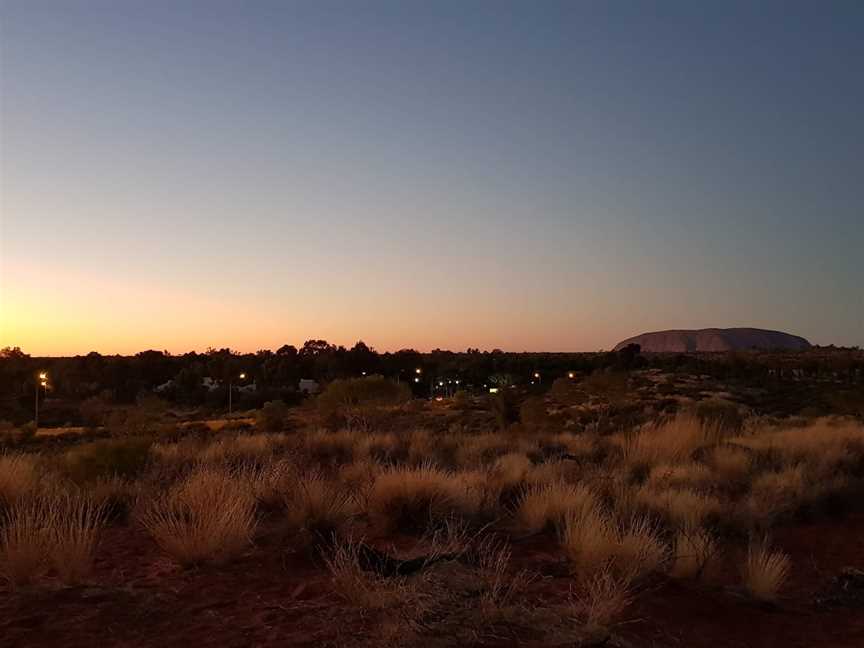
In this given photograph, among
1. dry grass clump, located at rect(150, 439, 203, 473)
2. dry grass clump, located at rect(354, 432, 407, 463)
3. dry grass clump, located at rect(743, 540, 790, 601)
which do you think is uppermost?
dry grass clump, located at rect(150, 439, 203, 473)

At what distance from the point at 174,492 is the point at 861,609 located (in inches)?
287

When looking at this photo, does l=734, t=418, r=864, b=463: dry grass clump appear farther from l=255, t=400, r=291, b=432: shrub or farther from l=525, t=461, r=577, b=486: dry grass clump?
l=255, t=400, r=291, b=432: shrub

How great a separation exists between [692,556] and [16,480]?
8.07m

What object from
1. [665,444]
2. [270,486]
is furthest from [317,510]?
[665,444]

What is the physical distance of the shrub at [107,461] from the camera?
36.6 ft

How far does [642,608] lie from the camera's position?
623cm

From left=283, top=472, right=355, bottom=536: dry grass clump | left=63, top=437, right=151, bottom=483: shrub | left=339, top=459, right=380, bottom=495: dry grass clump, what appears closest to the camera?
left=283, top=472, right=355, bottom=536: dry grass clump

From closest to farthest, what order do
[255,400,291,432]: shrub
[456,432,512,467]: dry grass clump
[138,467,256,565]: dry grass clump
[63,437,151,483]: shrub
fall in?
[138,467,256,565]: dry grass clump → [63,437,151,483]: shrub → [456,432,512,467]: dry grass clump → [255,400,291,432]: shrub

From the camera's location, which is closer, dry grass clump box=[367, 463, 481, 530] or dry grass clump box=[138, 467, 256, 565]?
A: dry grass clump box=[138, 467, 256, 565]

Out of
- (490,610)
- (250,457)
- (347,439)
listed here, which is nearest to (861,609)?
(490,610)

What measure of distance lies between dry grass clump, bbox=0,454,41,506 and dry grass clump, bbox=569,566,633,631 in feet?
21.4

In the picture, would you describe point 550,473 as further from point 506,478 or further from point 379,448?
point 379,448

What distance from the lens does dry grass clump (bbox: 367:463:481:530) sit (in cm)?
855

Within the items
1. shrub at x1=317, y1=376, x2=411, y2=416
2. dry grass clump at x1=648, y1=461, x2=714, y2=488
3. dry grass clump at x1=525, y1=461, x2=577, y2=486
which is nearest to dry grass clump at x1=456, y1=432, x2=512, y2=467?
dry grass clump at x1=525, y1=461, x2=577, y2=486
